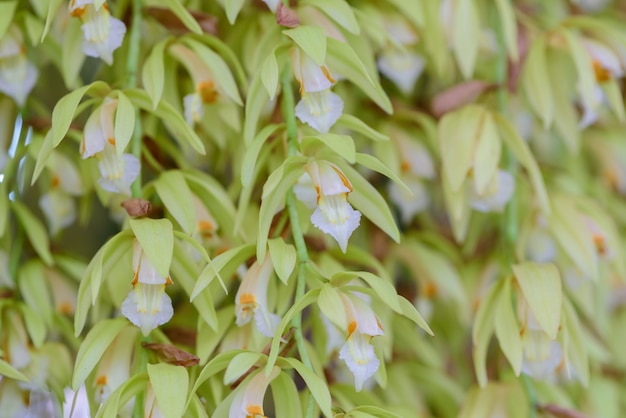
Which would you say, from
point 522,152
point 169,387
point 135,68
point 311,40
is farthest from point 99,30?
point 522,152

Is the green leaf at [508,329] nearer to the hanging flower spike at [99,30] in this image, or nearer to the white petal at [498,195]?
the white petal at [498,195]

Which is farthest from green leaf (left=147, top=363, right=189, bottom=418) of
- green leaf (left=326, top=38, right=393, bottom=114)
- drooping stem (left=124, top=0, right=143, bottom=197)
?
green leaf (left=326, top=38, right=393, bottom=114)

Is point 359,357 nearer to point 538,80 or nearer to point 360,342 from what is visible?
point 360,342

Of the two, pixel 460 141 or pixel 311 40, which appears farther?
pixel 460 141

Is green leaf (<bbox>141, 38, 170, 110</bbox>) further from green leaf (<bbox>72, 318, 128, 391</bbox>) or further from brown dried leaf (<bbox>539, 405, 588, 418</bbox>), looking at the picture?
brown dried leaf (<bbox>539, 405, 588, 418</bbox>)

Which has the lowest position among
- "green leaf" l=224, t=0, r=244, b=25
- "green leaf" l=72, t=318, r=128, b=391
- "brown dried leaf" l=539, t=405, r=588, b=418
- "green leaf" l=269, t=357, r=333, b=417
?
"brown dried leaf" l=539, t=405, r=588, b=418
